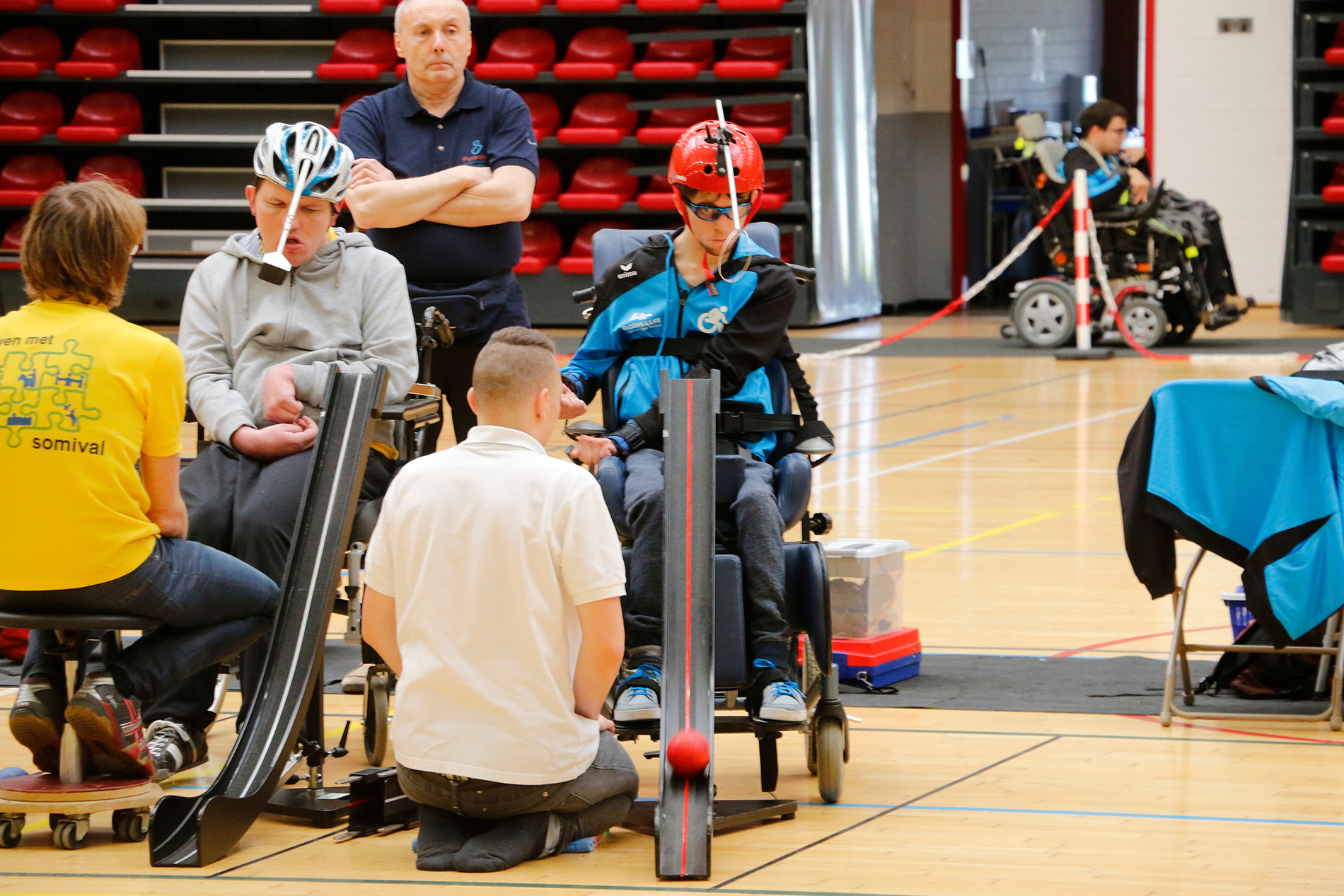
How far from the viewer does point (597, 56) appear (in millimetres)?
13703

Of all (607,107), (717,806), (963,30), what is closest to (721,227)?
(717,806)

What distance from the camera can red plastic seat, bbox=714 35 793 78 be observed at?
1335 centimetres

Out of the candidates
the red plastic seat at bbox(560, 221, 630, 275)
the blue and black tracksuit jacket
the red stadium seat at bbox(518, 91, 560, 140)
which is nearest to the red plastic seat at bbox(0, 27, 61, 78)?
the red stadium seat at bbox(518, 91, 560, 140)

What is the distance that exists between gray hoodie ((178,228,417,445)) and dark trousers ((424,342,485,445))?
0.56 meters

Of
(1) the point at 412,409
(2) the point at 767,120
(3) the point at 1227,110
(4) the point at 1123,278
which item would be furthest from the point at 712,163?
(3) the point at 1227,110

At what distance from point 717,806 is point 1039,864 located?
58 cm

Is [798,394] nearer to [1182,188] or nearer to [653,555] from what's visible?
[653,555]

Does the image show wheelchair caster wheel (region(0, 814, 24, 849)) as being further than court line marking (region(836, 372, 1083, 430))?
No

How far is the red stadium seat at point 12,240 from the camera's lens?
13.9 metres

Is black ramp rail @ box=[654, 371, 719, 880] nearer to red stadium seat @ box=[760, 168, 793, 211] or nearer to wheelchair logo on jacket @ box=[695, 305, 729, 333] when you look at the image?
wheelchair logo on jacket @ box=[695, 305, 729, 333]

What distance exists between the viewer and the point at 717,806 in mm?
2971

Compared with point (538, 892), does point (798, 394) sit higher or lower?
higher

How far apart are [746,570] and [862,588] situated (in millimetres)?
965

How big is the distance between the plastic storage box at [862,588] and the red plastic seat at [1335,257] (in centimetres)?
943
